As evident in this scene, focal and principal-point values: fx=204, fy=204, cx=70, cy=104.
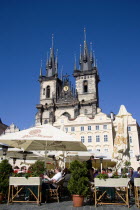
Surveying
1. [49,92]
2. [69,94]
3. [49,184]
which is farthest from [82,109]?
[49,184]

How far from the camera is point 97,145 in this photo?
40.2 metres

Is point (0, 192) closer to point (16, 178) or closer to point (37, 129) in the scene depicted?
point (16, 178)

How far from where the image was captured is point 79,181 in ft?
20.9

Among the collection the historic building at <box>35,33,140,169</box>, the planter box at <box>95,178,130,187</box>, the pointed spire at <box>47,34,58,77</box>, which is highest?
the pointed spire at <box>47,34,58,77</box>

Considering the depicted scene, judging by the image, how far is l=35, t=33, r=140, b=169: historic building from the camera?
40219mm

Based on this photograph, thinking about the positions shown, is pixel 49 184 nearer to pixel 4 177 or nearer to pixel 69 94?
pixel 4 177

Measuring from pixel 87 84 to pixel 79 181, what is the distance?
5429cm

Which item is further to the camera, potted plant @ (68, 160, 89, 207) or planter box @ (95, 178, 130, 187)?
planter box @ (95, 178, 130, 187)

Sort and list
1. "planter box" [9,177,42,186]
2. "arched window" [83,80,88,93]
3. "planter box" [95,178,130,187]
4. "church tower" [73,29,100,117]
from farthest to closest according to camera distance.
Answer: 1. "arched window" [83,80,88,93]
2. "church tower" [73,29,100,117]
3. "planter box" [9,177,42,186]
4. "planter box" [95,178,130,187]

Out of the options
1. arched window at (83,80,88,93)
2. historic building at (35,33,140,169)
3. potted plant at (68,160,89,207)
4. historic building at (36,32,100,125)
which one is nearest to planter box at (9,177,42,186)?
potted plant at (68,160,89,207)

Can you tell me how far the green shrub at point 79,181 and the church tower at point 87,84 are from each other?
46421 millimetres

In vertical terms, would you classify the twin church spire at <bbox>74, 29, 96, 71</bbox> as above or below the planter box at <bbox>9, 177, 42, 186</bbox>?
above

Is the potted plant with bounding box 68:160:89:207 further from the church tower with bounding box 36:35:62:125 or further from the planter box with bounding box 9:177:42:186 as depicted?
the church tower with bounding box 36:35:62:125

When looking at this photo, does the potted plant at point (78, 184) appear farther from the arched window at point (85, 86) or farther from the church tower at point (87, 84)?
the arched window at point (85, 86)
